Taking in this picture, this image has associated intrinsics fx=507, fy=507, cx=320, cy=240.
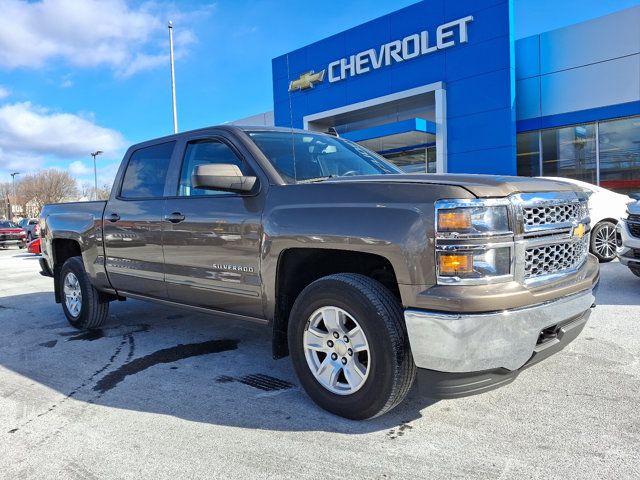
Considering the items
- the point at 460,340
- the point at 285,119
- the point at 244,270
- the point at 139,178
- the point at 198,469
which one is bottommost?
the point at 198,469

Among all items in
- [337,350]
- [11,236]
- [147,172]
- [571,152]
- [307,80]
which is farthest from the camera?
[11,236]

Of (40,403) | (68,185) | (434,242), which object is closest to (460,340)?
(434,242)

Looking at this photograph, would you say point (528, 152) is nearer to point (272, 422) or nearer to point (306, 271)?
point (306, 271)

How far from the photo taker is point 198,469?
8.52 feet

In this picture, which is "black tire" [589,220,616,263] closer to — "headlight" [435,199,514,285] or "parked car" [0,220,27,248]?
"headlight" [435,199,514,285]

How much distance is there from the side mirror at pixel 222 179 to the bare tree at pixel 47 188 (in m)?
70.5

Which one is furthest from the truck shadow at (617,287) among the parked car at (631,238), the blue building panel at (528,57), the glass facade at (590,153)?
the blue building panel at (528,57)

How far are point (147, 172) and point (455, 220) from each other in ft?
10.6

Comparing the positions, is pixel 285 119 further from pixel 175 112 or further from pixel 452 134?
pixel 452 134

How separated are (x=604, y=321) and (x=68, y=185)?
74.0 metres

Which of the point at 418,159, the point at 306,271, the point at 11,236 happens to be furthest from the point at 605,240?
the point at 11,236

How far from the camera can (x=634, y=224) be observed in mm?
6508

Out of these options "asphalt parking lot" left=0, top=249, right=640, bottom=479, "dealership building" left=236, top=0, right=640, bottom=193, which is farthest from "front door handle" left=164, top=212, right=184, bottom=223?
"dealership building" left=236, top=0, right=640, bottom=193

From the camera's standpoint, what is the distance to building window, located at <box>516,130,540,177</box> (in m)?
16.3
